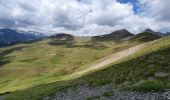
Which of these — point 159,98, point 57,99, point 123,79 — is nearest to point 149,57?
point 123,79

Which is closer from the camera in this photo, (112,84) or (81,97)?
(81,97)

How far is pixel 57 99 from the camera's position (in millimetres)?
53469

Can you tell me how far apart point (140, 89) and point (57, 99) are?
55.6ft

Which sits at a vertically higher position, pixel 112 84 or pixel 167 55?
pixel 167 55

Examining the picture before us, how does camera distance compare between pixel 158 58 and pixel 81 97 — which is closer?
pixel 81 97

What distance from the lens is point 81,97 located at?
162 ft

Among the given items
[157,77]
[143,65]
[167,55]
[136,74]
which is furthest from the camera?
[167,55]

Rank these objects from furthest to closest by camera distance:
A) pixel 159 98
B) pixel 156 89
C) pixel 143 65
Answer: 1. pixel 143 65
2. pixel 156 89
3. pixel 159 98

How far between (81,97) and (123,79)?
10792 millimetres

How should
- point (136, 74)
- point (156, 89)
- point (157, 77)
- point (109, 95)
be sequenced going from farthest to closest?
point (136, 74)
point (157, 77)
point (109, 95)
point (156, 89)

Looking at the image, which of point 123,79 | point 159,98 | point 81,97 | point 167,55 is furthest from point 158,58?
point 159,98

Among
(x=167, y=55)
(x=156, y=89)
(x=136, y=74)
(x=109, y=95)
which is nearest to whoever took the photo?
(x=156, y=89)

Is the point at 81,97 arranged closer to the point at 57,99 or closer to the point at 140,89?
the point at 57,99

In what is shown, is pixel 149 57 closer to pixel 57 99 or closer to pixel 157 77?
pixel 157 77
